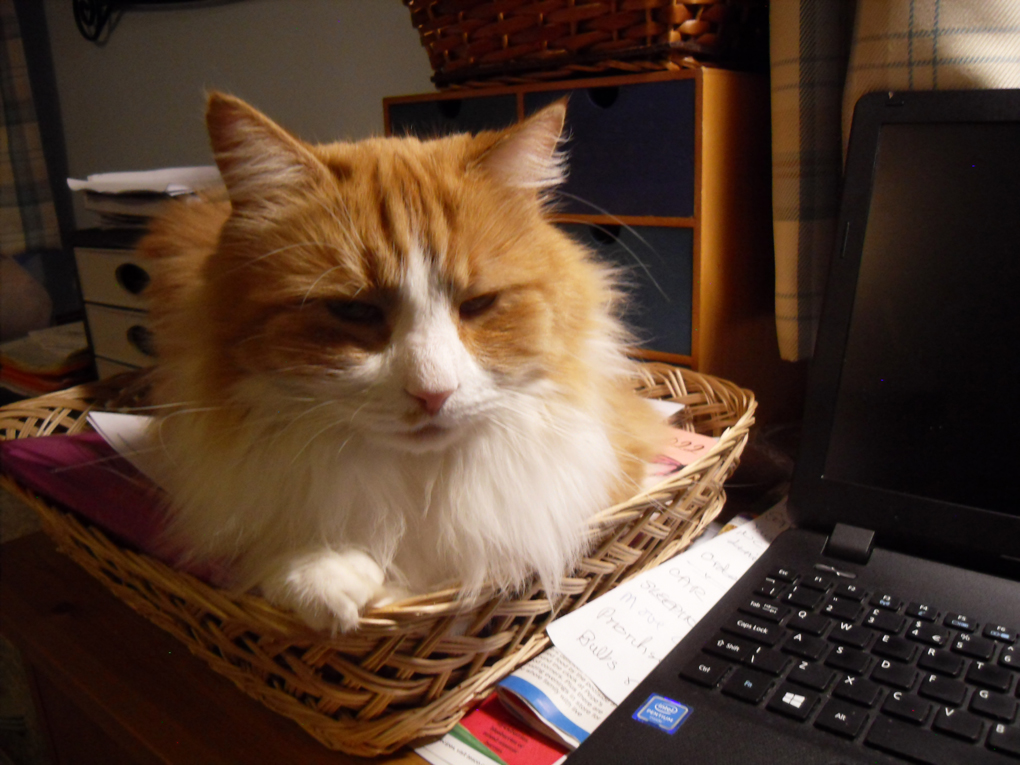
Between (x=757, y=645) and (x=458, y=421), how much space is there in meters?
0.30

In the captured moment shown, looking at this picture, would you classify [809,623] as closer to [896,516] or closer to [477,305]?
[896,516]

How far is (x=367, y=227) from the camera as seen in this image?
625mm

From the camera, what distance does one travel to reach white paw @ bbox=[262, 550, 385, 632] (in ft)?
1.77

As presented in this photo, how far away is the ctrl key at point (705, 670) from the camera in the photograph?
54 centimetres

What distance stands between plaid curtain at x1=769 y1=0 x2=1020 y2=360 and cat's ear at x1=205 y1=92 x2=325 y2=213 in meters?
0.68

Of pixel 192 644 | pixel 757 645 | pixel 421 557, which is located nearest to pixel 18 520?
pixel 192 644

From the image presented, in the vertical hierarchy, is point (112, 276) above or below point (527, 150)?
below

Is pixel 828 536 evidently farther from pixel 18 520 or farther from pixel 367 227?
pixel 18 520

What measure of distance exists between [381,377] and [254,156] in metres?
0.23

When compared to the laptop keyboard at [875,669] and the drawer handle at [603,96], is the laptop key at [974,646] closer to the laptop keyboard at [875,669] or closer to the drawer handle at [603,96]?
the laptop keyboard at [875,669]

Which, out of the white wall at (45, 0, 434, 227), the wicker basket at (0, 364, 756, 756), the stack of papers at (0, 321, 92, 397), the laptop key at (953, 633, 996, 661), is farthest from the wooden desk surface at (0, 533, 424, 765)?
the stack of papers at (0, 321, 92, 397)

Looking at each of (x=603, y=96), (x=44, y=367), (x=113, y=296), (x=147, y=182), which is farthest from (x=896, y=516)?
(x=44, y=367)

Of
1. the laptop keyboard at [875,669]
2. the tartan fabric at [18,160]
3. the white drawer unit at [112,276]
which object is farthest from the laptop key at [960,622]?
the tartan fabric at [18,160]

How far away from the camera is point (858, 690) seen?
52 centimetres
